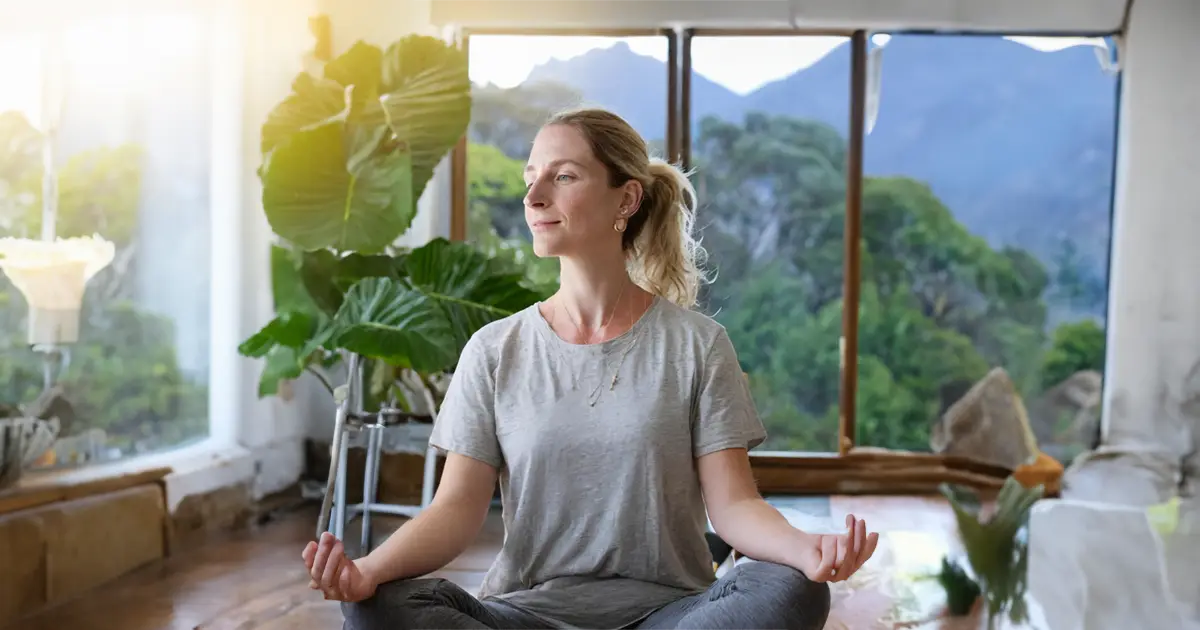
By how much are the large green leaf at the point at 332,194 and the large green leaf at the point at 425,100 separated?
0.27 ft

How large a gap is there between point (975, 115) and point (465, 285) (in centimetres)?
239

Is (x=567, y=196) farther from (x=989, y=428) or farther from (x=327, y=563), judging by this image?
(x=989, y=428)

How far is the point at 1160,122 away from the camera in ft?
12.3

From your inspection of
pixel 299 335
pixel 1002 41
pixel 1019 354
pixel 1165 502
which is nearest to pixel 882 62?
pixel 1002 41

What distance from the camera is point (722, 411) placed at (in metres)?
1.23

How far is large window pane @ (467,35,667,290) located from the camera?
377cm

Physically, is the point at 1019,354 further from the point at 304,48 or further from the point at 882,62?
the point at 304,48

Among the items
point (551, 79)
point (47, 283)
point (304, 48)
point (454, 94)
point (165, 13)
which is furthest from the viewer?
point (551, 79)

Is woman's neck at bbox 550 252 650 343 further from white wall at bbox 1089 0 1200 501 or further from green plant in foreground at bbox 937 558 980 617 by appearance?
white wall at bbox 1089 0 1200 501

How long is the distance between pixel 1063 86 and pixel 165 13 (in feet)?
10.4

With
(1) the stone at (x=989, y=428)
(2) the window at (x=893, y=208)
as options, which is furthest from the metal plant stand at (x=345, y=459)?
(1) the stone at (x=989, y=428)

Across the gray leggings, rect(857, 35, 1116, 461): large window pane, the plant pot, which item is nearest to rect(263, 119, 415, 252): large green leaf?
the plant pot

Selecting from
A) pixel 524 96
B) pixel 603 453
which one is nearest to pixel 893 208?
pixel 524 96

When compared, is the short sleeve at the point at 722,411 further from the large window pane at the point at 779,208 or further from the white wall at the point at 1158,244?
the white wall at the point at 1158,244
